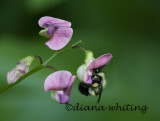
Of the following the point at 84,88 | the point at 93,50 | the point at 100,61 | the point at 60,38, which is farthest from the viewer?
the point at 93,50

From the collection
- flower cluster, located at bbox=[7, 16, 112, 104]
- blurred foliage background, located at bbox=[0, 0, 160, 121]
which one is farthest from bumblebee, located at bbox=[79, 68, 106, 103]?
blurred foliage background, located at bbox=[0, 0, 160, 121]

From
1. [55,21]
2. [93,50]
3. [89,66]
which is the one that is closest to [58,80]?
[89,66]

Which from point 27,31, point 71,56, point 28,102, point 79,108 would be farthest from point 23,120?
point 27,31

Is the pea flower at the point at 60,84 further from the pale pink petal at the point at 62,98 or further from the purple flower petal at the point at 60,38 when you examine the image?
the purple flower petal at the point at 60,38

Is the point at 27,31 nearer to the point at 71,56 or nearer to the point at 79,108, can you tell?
the point at 71,56

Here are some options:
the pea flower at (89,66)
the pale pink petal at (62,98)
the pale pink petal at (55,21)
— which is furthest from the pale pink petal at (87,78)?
the pale pink petal at (55,21)

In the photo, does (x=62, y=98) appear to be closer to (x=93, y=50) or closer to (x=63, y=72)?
(x=63, y=72)
